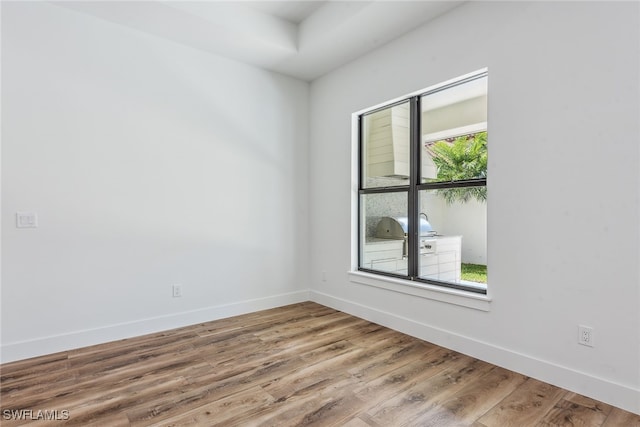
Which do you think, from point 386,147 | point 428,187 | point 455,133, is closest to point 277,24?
point 386,147

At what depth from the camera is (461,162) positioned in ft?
9.46

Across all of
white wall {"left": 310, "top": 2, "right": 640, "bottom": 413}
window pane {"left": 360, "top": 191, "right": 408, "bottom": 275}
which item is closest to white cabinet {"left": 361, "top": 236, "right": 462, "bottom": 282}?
window pane {"left": 360, "top": 191, "right": 408, "bottom": 275}

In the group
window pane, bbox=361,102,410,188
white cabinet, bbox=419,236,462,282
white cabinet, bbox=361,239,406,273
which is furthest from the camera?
white cabinet, bbox=361,239,406,273

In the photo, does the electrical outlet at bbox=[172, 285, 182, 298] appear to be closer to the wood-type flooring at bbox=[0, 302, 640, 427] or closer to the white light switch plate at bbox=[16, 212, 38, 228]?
the wood-type flooring at bbox=[0, 302, 640, 427]

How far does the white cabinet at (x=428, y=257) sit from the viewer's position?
2.98 meters

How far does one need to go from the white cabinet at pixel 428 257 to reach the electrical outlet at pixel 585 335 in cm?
91

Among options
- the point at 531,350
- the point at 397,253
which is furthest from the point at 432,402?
the point at 397,253

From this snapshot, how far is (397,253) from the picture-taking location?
350 centimetres

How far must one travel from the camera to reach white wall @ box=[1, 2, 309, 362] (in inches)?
106

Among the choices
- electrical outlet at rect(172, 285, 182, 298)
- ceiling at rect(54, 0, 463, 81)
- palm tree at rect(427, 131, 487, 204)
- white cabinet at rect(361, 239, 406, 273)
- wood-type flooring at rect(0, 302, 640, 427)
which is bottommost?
wood-type flooring at rect(0, 302, 640, 427)

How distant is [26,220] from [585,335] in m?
4.04

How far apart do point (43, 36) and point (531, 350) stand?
4.38 meters

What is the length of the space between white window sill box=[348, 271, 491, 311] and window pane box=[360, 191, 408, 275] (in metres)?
0.16

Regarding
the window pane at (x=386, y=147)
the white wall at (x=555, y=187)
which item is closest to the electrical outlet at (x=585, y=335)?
the white wall at (x=555, y=187)
